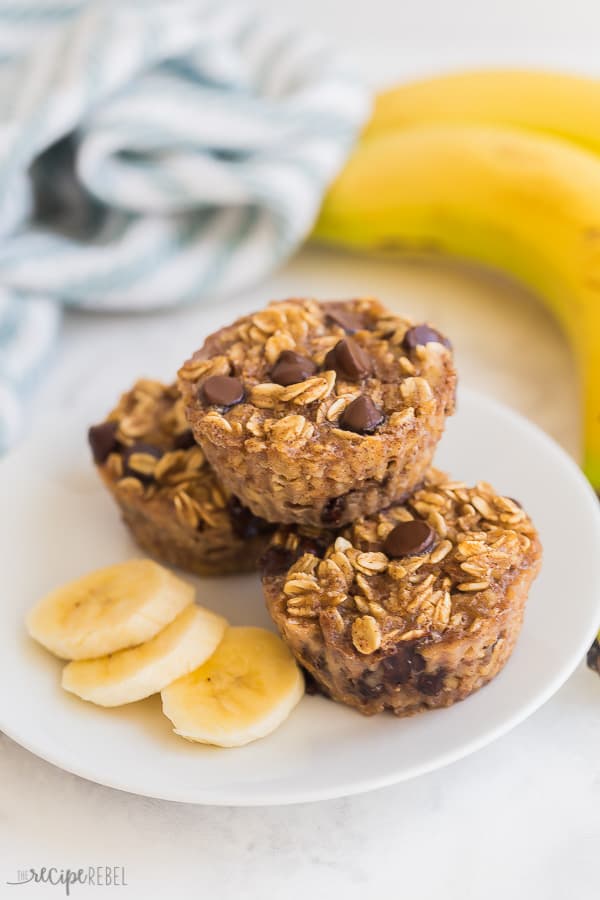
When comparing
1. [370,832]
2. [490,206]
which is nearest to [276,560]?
[370,832]

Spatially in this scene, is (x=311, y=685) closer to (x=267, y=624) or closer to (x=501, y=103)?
(x=267, y=624)

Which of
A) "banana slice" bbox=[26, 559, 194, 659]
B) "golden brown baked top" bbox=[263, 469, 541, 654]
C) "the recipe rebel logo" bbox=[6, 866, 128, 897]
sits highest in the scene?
"golden brown baked top" bbox=[263, 469, 541, 654]

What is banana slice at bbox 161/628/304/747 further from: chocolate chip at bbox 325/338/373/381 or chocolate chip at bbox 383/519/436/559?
chocolate chip at bbox 325/338/373/381

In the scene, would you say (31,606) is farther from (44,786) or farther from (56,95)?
(56,95)

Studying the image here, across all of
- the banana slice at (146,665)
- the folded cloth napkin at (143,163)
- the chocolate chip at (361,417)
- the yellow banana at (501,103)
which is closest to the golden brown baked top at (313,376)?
the chocolate chip at (361,417)

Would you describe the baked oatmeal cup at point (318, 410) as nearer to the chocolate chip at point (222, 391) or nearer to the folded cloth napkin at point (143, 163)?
the chocolate chip at point (222, 391)

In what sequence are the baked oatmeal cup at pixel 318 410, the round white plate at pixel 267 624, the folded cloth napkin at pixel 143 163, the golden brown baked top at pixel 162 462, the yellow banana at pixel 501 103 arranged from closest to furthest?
the round white plate at pixel 267 624, the baked oatmeal cup at pixel 318 410, the golden brown baked top at pixel 162 462, the folded cloth napkin at pixel 143 163, the yellow banana at pixel 501 103

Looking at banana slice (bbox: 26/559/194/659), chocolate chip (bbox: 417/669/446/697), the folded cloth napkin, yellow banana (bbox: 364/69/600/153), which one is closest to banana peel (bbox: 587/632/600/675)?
chocolate chip (bbox: 417/669/446/697)
